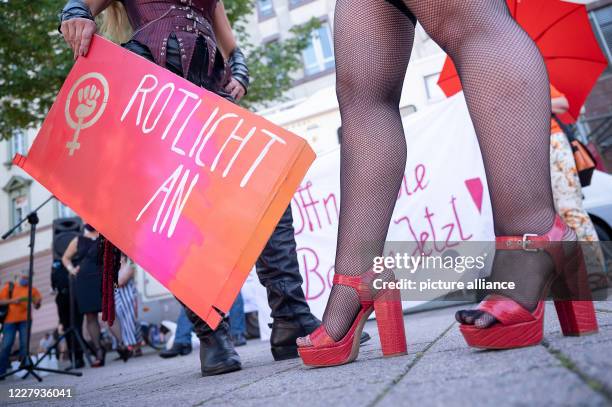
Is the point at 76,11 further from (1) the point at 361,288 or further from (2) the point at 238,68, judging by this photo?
(1) the point at 361,288

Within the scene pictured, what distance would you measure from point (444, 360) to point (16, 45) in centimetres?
804

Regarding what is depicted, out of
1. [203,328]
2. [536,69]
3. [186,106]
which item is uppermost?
[186,106]

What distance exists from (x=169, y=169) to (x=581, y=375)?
3.36 ft

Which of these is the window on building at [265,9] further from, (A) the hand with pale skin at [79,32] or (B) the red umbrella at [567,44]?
(A) the hand with pale skin at [79,32]

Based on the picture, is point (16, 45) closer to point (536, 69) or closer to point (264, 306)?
point (264, 306)

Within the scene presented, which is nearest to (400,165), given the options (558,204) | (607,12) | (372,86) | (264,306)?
(372,86)

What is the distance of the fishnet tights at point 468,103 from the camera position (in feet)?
3.23

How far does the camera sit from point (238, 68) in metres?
2.14

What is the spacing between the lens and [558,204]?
10.3ft

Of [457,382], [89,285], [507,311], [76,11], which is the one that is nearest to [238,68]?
[76,11]

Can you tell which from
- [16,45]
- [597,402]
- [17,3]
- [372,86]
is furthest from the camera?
[16,45]

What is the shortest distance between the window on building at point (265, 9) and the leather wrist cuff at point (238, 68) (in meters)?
14.6

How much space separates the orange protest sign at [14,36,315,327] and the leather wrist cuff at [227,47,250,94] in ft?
2.10

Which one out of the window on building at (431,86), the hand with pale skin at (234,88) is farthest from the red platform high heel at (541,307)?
the window on building at (431,86)
